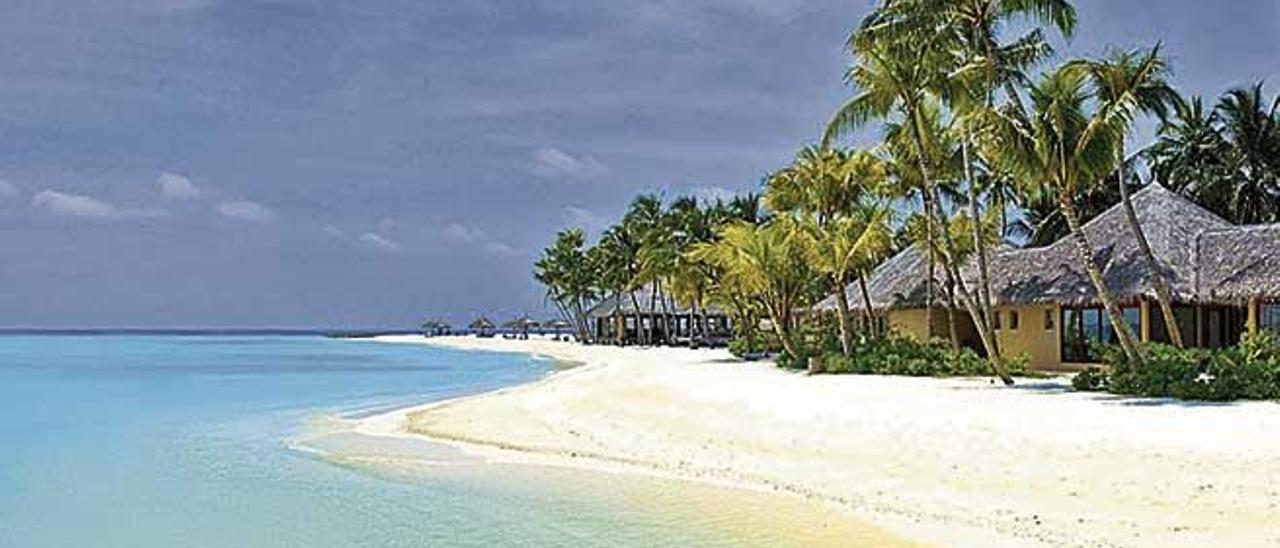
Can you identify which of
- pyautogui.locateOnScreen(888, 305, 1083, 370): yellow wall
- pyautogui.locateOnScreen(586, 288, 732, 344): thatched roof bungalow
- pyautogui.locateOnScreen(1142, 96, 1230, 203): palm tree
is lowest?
pyautogui.locateOnScreen(888, 305, 1083, 370): yellow wall

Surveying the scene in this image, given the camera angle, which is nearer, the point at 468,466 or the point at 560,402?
the point at 468,466

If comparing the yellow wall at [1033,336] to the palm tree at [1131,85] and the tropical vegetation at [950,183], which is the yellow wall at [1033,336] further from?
the palm tree at [1131,85]

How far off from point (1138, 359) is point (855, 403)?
3.53 meters

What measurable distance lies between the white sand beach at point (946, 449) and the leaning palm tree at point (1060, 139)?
2.84m

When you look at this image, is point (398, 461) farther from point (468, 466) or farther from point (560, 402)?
point (560, 402)

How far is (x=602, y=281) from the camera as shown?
51.1m

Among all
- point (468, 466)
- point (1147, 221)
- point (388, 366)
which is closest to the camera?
point (468, 466)

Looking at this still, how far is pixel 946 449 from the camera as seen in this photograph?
11109 mm

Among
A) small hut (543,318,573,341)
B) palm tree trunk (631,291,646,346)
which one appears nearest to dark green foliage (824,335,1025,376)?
palm tree trunk (631,291,646,346)

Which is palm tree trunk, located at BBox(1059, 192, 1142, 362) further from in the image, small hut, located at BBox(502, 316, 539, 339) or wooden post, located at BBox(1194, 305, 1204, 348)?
small hut, located at BBox(502, 316, 539, 339)

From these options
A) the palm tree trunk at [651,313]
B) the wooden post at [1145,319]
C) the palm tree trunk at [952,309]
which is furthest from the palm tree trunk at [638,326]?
the wooden post at [1145,319]

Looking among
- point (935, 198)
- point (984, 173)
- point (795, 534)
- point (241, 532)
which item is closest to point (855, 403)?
point (935, 198)

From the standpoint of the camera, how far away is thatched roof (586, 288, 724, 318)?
5078cm

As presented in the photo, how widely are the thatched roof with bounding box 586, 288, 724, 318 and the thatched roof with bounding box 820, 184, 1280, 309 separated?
82.9ft
